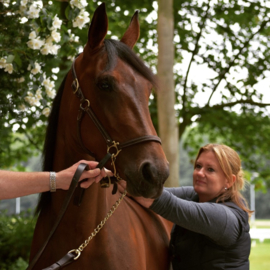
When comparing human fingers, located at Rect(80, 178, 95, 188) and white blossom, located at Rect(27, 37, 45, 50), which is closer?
human fingers, located at Rect(80, 178, 95, 188)

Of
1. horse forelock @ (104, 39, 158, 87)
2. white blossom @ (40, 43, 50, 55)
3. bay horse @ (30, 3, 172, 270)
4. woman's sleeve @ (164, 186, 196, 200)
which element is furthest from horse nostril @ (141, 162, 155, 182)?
white blossom @ (40, 43, 50, 55)

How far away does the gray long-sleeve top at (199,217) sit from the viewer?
278 centimetres

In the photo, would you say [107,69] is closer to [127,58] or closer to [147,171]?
[127,58]

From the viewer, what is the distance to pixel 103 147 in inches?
96.4

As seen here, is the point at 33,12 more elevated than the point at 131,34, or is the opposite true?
the point at 33,12

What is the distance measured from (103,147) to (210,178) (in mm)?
992

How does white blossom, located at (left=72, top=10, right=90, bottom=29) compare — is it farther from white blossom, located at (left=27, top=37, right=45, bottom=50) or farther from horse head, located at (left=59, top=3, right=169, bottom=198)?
horse head, located at (left=59, top=3, right=169, bottom=198)

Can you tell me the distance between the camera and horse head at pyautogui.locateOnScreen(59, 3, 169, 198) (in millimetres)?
2256

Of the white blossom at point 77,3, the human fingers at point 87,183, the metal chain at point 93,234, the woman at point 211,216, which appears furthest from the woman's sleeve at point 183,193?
the white blossom at point 77,3

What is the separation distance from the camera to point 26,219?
690 cm

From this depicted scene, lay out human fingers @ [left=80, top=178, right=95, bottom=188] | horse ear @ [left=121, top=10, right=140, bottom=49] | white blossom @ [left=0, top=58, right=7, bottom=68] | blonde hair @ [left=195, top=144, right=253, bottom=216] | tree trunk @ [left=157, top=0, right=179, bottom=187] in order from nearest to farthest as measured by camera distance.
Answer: human fingers @ [left=80, top=178, right=95, bottom=188], horse ear @ [left=121, top=10, right=140, bottom=49], blonde hair @ [left=195, top=144, right=253, bottom=216], white blossom @ [left=0, top=58, right=7, bottom=68], tree trunk @ [left=157, top=0, right=179, bottom=187]

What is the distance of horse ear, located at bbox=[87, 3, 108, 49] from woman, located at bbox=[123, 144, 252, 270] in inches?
39.3

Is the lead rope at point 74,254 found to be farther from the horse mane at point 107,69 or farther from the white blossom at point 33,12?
the white blossom at point 33,12

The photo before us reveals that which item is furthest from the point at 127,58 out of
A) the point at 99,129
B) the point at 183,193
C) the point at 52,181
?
the point at 183,193
